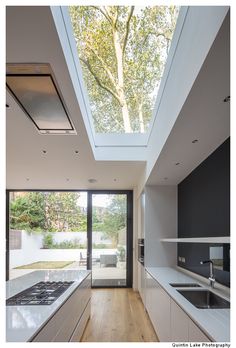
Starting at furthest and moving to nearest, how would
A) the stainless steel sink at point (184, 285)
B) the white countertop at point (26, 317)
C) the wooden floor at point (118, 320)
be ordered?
the wooden floor at point (118, 320) → the stainless steel sink at point (184, 285) → the white countertop at point (26, 317)

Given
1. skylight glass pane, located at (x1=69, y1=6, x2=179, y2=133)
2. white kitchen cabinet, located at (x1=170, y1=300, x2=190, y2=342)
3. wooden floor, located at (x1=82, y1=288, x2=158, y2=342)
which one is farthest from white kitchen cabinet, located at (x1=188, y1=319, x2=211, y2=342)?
skylight glass pane, located at (x1=69, y1=6, x2=179, y2=133)

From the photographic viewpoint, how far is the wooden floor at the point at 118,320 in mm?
4371

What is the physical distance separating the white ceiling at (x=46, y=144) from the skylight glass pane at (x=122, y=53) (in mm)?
707

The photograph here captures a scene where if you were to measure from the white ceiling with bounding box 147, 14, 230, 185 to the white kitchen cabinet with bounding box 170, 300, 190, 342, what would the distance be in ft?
5.02

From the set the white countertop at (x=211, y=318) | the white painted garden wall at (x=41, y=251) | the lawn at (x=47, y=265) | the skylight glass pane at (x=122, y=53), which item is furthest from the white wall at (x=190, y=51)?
the lawn at (x=47, y=265)

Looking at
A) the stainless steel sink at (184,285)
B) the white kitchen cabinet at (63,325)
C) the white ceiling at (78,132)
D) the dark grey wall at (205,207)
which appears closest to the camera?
the white ceiling at (78,132)

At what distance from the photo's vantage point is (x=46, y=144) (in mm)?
4527

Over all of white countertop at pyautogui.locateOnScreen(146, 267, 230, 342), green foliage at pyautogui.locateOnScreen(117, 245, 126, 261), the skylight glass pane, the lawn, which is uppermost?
the skylight glass pane

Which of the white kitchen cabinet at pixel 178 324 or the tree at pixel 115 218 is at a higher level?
the tree at pixel 115 218

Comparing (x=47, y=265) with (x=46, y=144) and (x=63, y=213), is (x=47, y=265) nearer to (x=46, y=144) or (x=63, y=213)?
(x=63, y=213)

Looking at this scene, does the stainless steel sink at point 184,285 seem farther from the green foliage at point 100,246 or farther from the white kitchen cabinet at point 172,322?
the green foliage at point 100,246

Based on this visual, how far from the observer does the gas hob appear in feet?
8.50

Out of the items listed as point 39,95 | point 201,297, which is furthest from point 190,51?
point 201,297

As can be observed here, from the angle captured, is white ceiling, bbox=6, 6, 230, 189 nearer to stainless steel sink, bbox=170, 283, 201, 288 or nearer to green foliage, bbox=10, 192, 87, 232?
green foliage, bbox=10, 192, 87, 232
